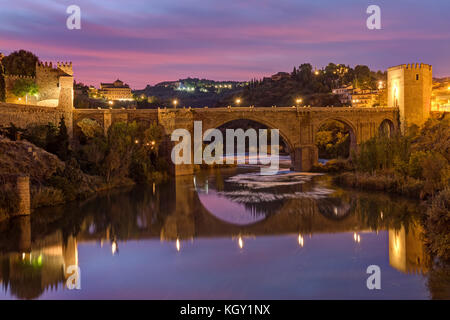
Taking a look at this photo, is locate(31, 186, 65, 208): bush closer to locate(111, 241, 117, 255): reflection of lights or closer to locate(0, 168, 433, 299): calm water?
locate(0, 168, 433, 299): calm water

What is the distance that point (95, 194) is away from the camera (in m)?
23.9

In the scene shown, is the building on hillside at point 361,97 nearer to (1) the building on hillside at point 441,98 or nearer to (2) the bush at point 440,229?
(1) the building on hillside at point 441,98

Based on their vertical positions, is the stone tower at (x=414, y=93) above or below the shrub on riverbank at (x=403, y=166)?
above

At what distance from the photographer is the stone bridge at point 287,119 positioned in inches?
1281

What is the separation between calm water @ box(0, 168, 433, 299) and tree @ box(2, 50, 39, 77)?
883 inches

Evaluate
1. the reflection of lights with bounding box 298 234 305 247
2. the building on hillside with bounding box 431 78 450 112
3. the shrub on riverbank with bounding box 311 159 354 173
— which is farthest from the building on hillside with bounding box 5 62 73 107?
the building on hillside with bounding box 431 78 450 112

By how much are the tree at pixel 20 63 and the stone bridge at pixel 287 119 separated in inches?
471

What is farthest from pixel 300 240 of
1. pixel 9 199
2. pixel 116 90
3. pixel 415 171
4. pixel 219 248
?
pixel 116 90

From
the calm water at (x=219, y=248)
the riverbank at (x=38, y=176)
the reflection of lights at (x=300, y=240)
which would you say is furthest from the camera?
the riverbank at (x=38, y=176)

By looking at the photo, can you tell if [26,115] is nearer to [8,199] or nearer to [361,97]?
[8,199]

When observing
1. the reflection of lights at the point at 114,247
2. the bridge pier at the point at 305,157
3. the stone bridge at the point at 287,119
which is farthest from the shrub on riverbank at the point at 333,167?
the reflection of lights at the point at 114,247

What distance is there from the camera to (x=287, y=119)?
35.2 meters

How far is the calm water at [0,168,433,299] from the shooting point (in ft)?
34.8
